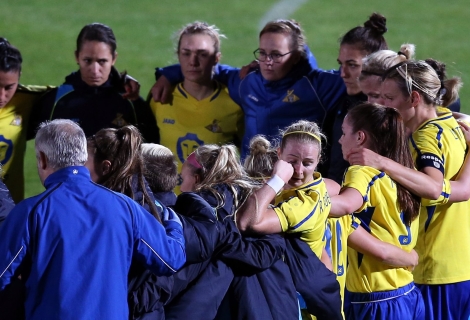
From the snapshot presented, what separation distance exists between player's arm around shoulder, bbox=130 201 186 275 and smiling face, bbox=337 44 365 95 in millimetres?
2486

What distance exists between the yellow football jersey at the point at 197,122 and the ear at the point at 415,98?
1.94 m

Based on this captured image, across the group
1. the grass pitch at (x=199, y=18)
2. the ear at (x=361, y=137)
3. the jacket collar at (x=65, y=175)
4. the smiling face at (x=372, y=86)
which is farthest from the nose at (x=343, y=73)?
the grass pitch at (x=199, y=18)

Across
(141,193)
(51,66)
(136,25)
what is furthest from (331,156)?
(136,25)

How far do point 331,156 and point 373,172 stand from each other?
5.18ft

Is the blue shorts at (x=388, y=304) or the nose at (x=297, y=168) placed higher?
the nose at (x=297, y=168)

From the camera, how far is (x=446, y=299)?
4504mm

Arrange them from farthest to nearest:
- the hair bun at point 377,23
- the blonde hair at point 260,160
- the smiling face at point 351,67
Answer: the hair bun at point 377,23
the smiling face at point 351,67
the blonde hair at point 260,160

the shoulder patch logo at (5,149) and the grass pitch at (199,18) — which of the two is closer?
the shoulder patch logo at (5,149)

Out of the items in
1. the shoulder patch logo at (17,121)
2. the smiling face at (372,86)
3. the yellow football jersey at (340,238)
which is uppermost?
the smiling face at (372,86)

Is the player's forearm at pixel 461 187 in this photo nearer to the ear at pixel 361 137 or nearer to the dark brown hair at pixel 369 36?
the ear at pixel 361 137

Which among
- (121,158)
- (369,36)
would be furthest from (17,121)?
(121,158)

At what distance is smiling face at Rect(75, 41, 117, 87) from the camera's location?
19.2ft

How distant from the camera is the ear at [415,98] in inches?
168

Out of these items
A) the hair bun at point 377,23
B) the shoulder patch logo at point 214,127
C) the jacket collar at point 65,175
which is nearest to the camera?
the jacket collar at point 65,175
